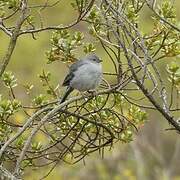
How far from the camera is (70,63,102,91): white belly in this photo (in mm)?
6151

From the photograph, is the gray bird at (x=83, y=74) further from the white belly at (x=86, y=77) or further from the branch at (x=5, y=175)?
the branch at (x=5, y=175)

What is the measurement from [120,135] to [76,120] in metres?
0.34

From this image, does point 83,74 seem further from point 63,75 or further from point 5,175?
point 63,75

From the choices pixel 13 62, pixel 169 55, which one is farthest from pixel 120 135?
pixel 13 62

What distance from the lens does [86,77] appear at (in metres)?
6.39

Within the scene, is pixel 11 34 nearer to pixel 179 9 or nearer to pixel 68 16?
pixel 68 16

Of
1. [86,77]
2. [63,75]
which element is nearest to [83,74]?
[86,77]

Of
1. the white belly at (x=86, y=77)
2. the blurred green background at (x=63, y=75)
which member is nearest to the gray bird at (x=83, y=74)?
the white belly at (x=86, y=77)

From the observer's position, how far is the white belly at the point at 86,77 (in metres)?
6.15

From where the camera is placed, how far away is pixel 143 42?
14.5ft

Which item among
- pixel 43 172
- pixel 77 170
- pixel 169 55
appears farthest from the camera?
pixel 77 170

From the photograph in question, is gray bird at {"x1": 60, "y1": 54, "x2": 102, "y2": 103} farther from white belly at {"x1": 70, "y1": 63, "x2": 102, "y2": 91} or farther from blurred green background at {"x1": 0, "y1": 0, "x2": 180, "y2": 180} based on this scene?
blurred green background at {"x1": 0, "y1": 0, "x2": 180, "y2": 180}

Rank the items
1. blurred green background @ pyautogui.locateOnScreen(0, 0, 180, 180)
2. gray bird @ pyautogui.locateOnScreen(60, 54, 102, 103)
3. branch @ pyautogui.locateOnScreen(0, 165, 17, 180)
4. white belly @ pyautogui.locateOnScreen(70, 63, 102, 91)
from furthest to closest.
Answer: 1. blurred green background @ pyautogui.locateOnScreen(0, 0, 180, 180)
2. gray bird @ pyautogui.locateOnScreen(60, 54, 102, 103)
3. white belly @ pyautogui.locateOnScreen(70, 63, 102, 91)
4. branch @ pyautogui.locateOnScreen(0, 165, 17, 180)

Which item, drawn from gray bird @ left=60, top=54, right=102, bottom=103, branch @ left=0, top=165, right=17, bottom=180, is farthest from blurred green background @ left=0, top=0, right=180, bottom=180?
branch @ left=0, top=165, right=17, bottom=180
